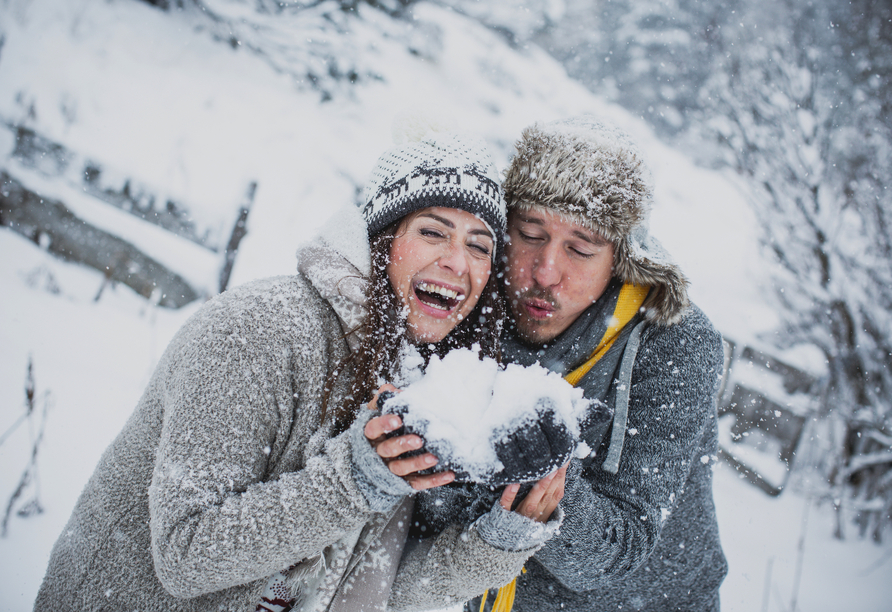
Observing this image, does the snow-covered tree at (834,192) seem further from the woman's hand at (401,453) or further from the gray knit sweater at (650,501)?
the woman's hand at (401,453)

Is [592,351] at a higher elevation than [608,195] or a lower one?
lower

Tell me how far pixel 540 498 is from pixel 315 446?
2.27ft

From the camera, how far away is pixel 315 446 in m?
1.36

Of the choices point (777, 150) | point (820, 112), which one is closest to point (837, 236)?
point (777, 150)

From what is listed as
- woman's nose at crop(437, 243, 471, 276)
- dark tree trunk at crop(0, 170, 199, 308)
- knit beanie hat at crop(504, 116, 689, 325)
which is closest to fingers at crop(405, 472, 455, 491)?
woman's nose at crop(437, 243, 471, 276)

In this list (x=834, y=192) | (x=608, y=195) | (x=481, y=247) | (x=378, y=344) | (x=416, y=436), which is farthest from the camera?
(x=834, y=192)

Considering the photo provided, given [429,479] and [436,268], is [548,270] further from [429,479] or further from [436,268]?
[429,479]

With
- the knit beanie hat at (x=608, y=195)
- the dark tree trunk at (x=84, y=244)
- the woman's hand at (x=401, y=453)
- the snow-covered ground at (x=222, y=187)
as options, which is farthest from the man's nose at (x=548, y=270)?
the dark tree trunk at (x=84, y=244)

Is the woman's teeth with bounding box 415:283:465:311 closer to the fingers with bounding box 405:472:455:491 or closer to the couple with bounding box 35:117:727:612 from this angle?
the couple with bounding box 35:117:727:612

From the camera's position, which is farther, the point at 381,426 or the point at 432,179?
the point at 432,179

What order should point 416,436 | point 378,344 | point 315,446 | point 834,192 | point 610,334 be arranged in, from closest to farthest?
1. point 416,436
2. point 315,446
3. point 378,344
4. point 610,334
5. point 834,192

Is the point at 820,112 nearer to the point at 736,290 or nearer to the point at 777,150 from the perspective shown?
the point at 777,150

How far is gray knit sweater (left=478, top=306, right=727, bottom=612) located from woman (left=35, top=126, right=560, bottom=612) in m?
0.31

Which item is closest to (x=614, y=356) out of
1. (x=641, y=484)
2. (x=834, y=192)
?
(x=641, y=484)
